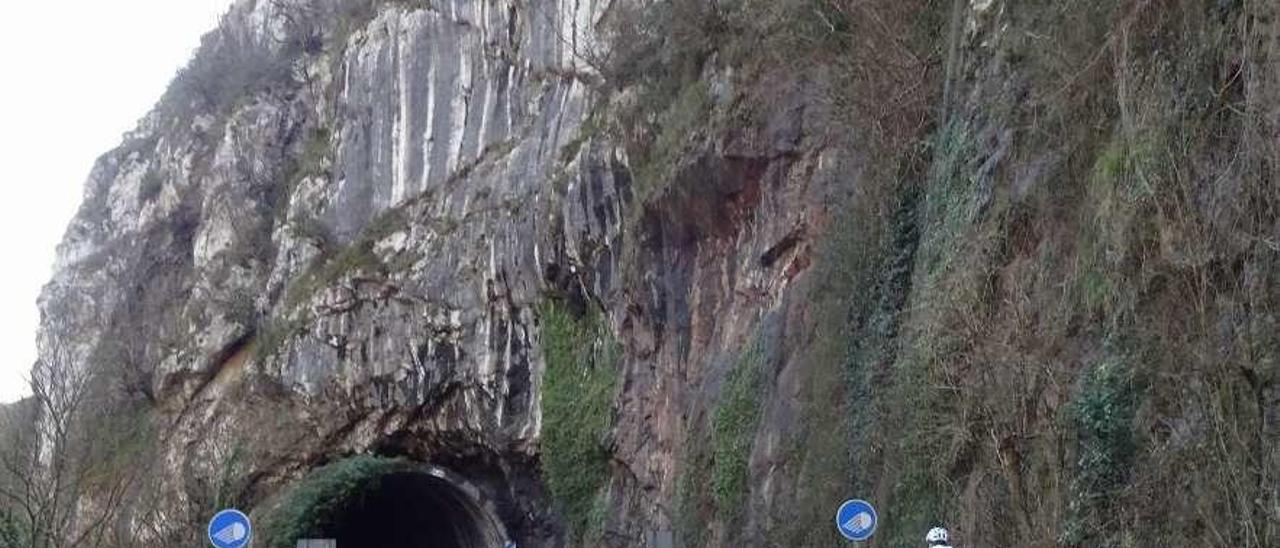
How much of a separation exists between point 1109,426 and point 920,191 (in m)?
6.14

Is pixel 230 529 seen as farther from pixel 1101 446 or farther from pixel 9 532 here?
pixel 1101 446

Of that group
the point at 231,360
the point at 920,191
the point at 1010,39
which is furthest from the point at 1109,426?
the point at 231,360

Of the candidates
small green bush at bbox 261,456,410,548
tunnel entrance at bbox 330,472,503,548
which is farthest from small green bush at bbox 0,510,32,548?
tunnel entrance at bbox 330,472,503,548

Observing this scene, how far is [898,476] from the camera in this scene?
12938 millimetres

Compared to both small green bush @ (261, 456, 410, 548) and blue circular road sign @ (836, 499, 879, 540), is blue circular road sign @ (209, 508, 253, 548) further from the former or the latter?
small green bush @ (261, 456, 410, 548)

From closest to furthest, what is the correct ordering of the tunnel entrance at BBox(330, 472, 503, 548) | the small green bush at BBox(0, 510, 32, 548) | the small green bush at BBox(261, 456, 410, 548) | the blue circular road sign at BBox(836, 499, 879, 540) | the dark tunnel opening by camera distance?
1. the blue circular road sign at BBox(836, 499, 879, 540)
2. the small green bush at BBox(0, 510, 32, 548)
3. the small green bush at BBox(261, 456, 410, 548)
4. the dark tunnel opening
5. the tunnel entrance at BBox(330, 472, 503, 548)

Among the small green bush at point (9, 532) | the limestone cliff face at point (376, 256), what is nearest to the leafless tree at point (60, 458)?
the small green bush at point (9, 532)

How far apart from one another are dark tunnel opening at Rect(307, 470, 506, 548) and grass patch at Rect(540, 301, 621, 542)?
4082 mm

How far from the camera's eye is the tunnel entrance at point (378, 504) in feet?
92.4

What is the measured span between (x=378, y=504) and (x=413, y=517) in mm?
1284

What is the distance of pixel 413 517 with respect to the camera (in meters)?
37.4

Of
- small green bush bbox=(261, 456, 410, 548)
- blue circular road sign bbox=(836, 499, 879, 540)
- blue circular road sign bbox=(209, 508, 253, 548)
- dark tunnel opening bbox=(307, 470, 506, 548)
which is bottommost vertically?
blue circular road sign bbox=(836, 499, 879, 540)

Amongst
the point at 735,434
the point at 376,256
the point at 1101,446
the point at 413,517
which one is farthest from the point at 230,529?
the point at 413,517

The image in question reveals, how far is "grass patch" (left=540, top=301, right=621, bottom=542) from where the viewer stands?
25.1 m
